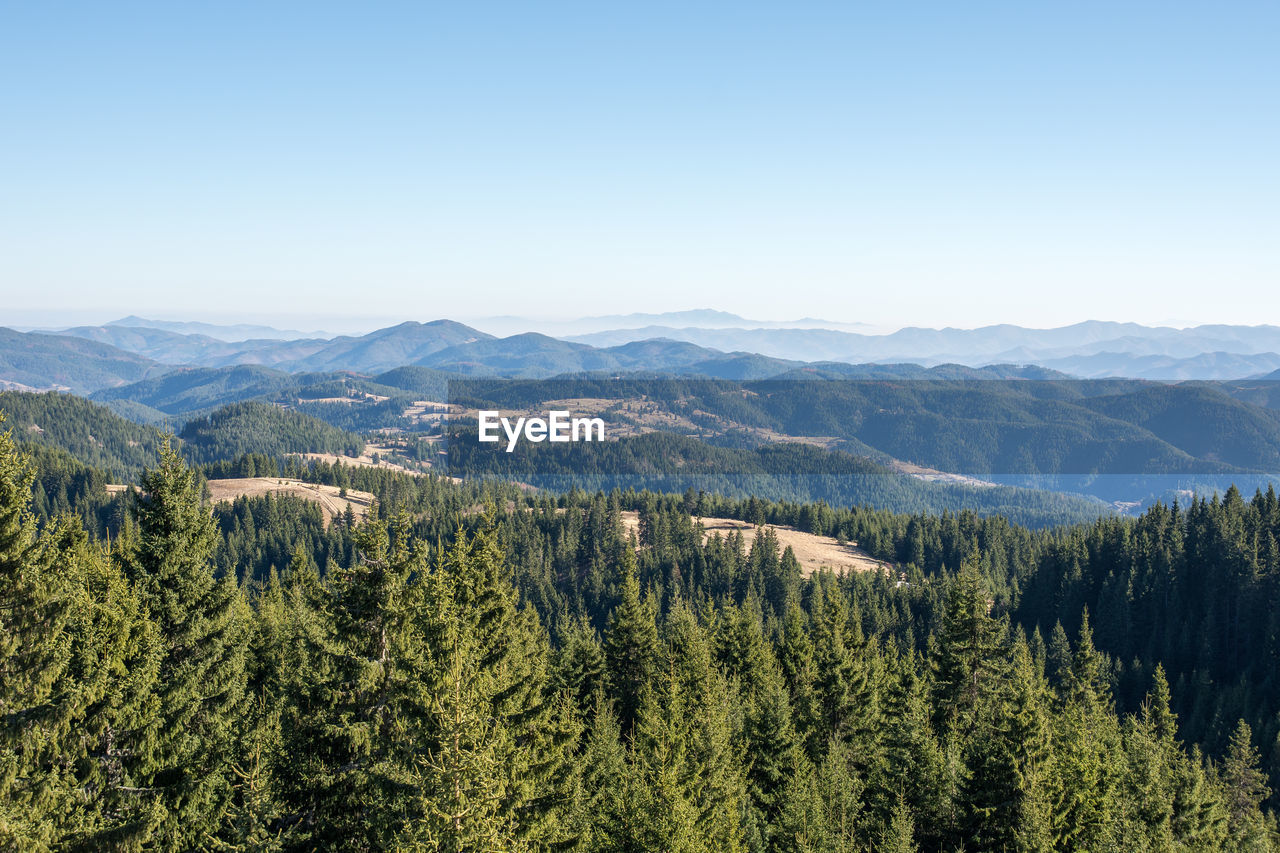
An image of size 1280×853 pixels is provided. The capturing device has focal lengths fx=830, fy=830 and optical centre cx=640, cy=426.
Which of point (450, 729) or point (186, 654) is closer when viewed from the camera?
point (450, 729)

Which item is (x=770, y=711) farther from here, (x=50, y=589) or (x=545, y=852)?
(x=50, y=589)

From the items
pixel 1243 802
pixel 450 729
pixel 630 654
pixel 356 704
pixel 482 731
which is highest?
pixel 450 729

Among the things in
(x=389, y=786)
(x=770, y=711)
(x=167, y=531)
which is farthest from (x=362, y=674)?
(x=770, y=711)

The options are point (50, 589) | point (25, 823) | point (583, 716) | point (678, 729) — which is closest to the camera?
point (25, 823)

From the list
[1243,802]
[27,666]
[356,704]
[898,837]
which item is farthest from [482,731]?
[1243,802]

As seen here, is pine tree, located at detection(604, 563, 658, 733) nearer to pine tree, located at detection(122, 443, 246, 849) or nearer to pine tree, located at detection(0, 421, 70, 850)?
pine tree, located at detection(122, 443, 246, 849)

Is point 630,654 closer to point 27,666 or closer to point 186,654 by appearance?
point 186,654

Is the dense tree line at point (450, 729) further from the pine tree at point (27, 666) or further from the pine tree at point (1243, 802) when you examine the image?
the pine tree at point (1243, 802)

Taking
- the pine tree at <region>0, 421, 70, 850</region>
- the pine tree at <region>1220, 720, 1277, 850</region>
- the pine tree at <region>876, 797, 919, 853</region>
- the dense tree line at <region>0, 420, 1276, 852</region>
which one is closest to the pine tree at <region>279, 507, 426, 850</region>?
the dense tree line at <region>0, 420, 1276, 852</region>
